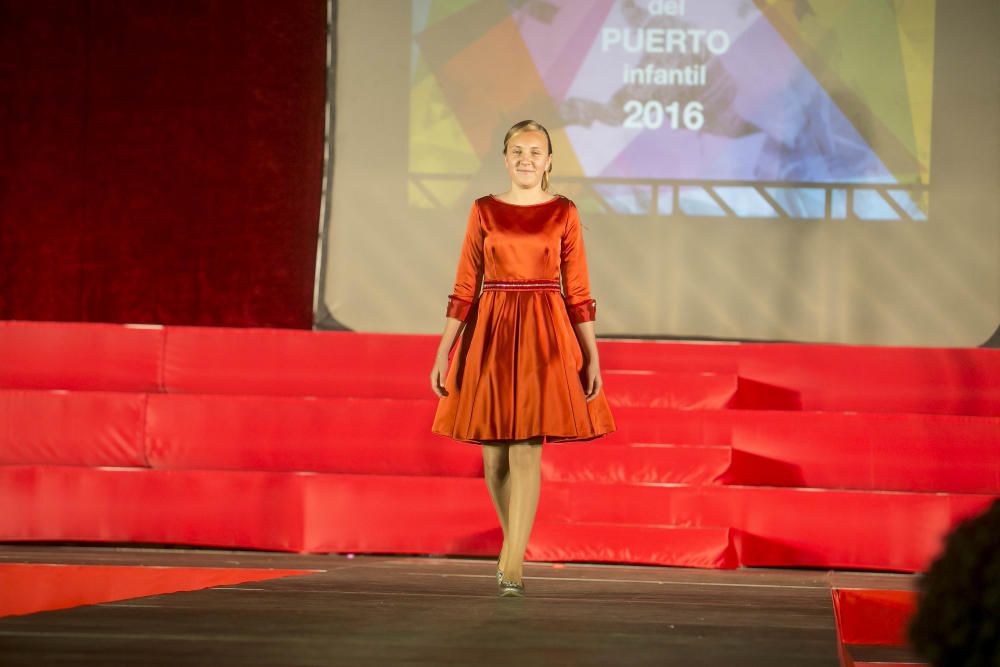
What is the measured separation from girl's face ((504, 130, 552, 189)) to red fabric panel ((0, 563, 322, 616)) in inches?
52.1

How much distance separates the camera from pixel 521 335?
2.76 metres

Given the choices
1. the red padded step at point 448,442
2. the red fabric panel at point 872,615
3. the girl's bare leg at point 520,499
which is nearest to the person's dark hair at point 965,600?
the girl's bare leg at point 520,499

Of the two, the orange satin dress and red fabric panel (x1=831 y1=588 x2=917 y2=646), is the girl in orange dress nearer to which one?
the orange satin dress

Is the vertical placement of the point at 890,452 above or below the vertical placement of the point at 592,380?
below

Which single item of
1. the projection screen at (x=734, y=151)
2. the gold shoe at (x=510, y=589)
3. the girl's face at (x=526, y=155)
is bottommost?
the gold shoe at (x=510, y=589)

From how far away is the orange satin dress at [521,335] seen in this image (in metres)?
2.72

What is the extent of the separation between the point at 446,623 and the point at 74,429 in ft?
7.70

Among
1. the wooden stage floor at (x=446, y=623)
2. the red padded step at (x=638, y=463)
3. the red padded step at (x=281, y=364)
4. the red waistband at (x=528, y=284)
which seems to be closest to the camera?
the wooden stage floor at (x=446, y=623)

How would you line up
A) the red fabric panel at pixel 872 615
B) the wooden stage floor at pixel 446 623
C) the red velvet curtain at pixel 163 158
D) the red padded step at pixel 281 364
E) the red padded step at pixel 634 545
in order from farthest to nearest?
1. the red velvet curtain at pixel 163 158
2. the red padded step at pixel 281 364
3. the red padded step at pixel 634 545
4. the red fabric panel at pixel 872 615
5. the wooden stage floor at pixel 446 623

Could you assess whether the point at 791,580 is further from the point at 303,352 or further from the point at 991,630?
the point at 991,630

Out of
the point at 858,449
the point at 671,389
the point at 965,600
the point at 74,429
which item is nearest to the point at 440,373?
the point at 671,389

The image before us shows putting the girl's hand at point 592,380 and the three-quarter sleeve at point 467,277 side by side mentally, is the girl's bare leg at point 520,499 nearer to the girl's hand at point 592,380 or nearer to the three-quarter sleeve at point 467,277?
the girl's hand at point 592,380

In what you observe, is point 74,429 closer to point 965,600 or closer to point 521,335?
point 521,335

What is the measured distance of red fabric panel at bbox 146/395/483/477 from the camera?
394 cm
